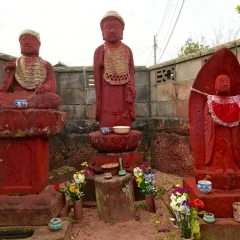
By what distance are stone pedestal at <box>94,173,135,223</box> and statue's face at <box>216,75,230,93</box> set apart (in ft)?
5.58

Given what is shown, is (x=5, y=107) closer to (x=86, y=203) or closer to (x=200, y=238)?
(x=86, y=203)

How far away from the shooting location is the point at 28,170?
3.24m

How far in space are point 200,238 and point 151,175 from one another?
1.14 metres

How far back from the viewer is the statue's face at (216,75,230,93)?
331 centimetres

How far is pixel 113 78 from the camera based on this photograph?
4578 mm

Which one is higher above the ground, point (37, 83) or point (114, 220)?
point (37, 83)

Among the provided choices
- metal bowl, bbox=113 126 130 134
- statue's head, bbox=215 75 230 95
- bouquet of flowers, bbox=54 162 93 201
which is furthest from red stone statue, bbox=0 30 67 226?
statue's head, bbox=215 75 230 95

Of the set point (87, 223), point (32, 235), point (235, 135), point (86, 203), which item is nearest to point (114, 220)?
point (87, 223)

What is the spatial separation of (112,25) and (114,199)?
296 centimetres

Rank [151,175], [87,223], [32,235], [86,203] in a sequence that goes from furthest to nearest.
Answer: [86,203]
[151,175]
[87,223]
[32,235]

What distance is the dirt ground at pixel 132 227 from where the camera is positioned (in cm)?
302

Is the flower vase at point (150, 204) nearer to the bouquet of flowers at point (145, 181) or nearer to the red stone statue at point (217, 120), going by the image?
the bouquet of flowers at point (145, 181)

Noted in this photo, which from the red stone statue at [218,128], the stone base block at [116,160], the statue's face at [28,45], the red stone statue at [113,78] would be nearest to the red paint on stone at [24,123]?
the statue's face at [28,45]

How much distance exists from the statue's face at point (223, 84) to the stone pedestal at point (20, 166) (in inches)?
95.0
